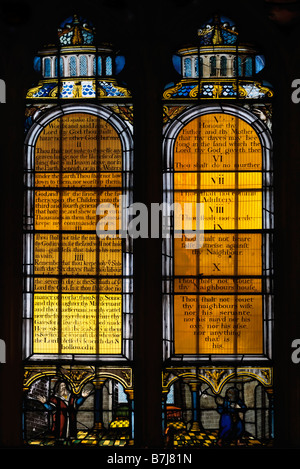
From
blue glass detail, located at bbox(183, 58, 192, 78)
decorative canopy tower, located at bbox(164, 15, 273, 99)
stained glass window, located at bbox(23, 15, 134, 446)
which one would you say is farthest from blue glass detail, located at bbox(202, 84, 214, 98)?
stained glass window, located at bbox(23, 15, 134, 446)

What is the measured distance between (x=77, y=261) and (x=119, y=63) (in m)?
1.34

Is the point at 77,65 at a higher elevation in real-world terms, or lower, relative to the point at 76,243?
higher

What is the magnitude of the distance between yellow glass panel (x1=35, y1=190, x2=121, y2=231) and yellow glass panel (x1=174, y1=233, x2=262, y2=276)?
1.68ft

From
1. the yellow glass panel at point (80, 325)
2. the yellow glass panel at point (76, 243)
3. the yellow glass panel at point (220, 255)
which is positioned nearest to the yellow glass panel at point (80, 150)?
the yellow glass panel at point (76, 243)

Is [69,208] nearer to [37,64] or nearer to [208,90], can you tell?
[37,64]

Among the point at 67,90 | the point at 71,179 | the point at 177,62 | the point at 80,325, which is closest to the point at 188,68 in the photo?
the point at 177,62

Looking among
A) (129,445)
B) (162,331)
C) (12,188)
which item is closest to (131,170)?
(12,188)

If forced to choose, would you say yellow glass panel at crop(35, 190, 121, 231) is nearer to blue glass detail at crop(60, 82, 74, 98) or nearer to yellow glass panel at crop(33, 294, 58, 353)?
yellow glass panel at crop(33, 294, 58, 353)

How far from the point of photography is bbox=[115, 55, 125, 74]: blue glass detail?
428 cm

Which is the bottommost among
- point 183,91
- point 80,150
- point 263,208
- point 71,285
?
point 71,285

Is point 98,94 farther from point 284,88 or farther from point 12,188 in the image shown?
point 284,88

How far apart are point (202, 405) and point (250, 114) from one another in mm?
1895

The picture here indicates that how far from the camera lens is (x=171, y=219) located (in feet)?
13.7

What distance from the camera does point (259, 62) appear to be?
427cm
